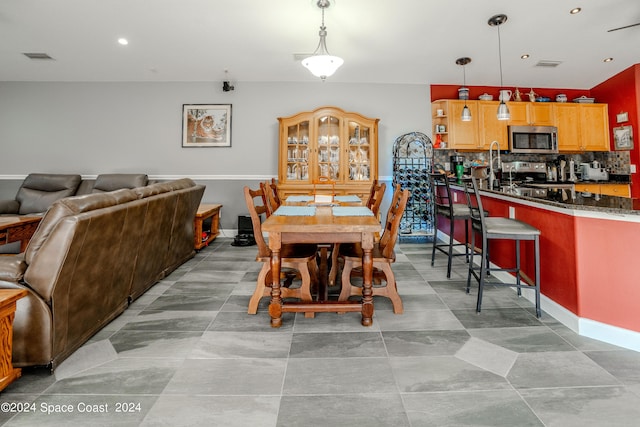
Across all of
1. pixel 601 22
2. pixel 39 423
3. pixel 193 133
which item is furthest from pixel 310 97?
pixel 39 423

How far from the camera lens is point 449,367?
1.71 meters

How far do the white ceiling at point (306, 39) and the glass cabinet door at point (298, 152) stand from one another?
872 mm

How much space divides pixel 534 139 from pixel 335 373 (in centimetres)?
551

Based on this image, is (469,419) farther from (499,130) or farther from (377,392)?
(499,130)

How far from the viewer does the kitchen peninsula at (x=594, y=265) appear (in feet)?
6.23

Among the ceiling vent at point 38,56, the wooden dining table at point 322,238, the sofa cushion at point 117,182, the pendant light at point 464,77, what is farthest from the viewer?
the sofa cushion at point 117,182

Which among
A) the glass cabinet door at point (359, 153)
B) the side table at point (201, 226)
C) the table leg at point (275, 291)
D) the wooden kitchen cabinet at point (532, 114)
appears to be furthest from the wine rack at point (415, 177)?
the table leg at point (275, 291)

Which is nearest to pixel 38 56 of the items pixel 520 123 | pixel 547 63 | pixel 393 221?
pixel 393 221

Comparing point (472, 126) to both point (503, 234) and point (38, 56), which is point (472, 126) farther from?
point (38, 56)

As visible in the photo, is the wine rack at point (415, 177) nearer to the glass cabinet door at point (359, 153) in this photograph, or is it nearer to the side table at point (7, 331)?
the glass cabinet door at point (359, 153)

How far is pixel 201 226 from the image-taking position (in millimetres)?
4430

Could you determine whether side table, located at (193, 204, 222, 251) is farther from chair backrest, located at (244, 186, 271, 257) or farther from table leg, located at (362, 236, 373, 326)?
table leg, located at (362, 236, 373, 326)

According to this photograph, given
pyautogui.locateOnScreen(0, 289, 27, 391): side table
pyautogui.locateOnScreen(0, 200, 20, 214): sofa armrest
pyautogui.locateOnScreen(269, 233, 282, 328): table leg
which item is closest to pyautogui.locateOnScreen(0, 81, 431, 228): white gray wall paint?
pyautogui.locateOnScreen(0, 200, 20, 214): sofa armrest

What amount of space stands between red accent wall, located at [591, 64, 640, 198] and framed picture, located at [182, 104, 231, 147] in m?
6.12
